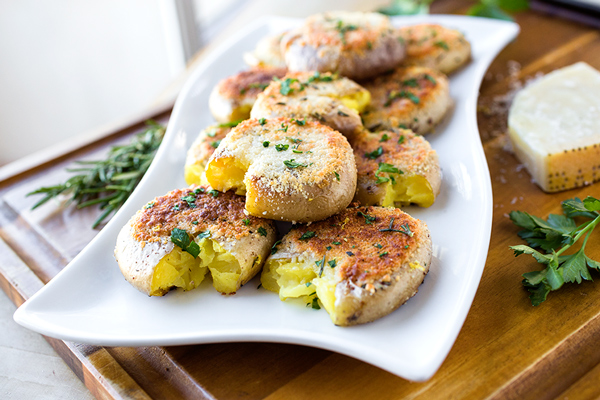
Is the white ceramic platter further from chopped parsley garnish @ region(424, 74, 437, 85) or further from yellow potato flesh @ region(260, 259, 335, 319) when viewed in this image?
chopped parsley garnish @ region(424, 74, 437, 85)

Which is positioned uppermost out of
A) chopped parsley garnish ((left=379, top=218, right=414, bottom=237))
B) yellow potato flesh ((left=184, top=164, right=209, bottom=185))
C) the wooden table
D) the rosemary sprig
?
chopped parsley garnish ((left=379, top=218, right=414, bottom=237))

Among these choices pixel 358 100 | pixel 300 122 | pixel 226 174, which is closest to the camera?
pixel 226 174

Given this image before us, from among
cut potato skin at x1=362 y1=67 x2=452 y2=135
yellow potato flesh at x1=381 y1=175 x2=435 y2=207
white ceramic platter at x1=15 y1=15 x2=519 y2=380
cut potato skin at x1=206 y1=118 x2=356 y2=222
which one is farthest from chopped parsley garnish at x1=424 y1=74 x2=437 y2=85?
cut potato skin at x1=206 y1=118 x2=356 y2=222

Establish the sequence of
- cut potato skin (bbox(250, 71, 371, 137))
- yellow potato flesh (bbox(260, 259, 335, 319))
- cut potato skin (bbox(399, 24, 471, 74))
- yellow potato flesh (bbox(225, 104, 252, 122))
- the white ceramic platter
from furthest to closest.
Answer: cut potato skin (bbox(399, 24, 471, 74)) → yellow potato flesh (bbox(225, 104, 252, 122)) → cut potato skin (bbox(250, 71, 371, 137)) → yellow potato flesh (bbox(260, 259, 335, 319)) → the white ceramic platter

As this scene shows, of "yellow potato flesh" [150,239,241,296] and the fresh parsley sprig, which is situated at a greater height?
"yellow potato flesh" [150,239,241,296]

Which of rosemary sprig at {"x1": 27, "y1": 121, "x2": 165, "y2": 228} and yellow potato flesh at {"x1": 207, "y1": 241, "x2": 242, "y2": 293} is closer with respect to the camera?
yellow potato flesh at {"x1": 207, "y1": 241, "x2": 242, "y2": 293}

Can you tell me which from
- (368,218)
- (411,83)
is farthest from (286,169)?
(411,83)

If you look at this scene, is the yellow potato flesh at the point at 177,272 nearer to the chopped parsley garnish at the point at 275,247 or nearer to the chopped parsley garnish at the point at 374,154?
the chopped parsley garnish at the point at 275,247

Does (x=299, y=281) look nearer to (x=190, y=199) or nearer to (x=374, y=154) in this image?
(x=190, y=199)
